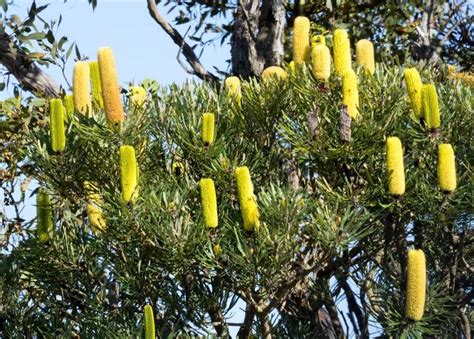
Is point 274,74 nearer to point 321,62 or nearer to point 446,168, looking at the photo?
point 321,62

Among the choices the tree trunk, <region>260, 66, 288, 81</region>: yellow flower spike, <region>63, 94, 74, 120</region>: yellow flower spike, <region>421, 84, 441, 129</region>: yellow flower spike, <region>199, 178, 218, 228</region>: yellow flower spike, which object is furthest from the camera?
the tree trunk

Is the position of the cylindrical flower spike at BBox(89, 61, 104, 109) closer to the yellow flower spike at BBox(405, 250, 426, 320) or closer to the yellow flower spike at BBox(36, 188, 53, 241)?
the yellow flower spike at BBox(36, 188, 53, 241)

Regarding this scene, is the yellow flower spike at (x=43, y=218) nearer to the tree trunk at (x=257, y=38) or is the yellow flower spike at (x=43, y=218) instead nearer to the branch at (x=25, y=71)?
the tree trunk at (x=257, y=38)

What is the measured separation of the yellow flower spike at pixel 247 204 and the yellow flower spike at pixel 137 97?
499 mm

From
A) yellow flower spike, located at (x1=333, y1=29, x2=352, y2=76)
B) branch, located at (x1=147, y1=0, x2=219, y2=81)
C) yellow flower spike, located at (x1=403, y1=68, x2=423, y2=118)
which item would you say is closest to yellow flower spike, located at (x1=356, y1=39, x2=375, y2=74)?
yellow flower spike, located at (x1=333, y1=29, x2=352, y2=76)

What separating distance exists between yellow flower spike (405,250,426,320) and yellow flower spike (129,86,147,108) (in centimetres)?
101

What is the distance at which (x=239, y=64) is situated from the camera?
512cm

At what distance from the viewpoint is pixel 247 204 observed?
343cm

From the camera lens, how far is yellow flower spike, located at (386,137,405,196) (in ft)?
11.2

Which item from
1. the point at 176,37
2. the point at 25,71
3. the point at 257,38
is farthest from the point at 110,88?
the point at 176,37

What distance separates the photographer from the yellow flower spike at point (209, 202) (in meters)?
3.41

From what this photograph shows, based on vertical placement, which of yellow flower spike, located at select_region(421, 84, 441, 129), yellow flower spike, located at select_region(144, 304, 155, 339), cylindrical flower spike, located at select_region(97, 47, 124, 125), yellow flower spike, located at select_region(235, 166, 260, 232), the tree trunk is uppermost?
the tree trunk

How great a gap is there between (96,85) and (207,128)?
0.44 metres

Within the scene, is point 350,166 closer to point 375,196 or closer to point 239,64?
point 375,196
